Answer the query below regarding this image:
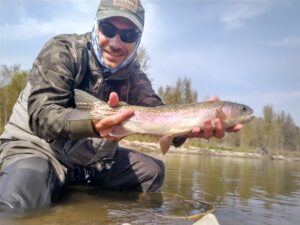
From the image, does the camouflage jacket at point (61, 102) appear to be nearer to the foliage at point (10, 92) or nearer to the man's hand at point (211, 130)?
the man's hand at point (211, 130)

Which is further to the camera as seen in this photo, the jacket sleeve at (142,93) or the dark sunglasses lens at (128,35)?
the jacket sleeve at (142,93)

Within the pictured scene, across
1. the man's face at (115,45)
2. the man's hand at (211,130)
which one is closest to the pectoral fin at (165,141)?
the man's hand at (211,130)

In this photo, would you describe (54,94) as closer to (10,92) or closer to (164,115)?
(164,115)

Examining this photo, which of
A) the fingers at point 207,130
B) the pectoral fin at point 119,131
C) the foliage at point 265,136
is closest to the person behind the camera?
the pectoral fin at point 119,131

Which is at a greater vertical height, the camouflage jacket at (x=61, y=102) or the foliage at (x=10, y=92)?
the foliage at (x=10, y=92)

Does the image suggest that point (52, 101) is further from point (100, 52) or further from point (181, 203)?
point (181, 203)

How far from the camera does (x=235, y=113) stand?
125 inches

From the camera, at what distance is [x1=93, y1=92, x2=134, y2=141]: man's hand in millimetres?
2707

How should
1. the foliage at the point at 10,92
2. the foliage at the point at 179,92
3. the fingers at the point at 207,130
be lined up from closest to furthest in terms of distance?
the fingers at the point at 207,130
the foliage at the point at 10,92
the foliage at the point at 179,92

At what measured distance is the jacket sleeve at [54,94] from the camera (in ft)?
9.25

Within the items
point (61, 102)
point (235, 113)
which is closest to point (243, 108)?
point (235, 113)

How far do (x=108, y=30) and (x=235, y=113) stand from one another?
144 cm

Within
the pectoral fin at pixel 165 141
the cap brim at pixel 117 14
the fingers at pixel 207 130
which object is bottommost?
the pectoral fin at pixel 165 141

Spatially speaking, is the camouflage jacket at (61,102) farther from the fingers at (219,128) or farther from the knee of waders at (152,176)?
the fingers at (219,128)
